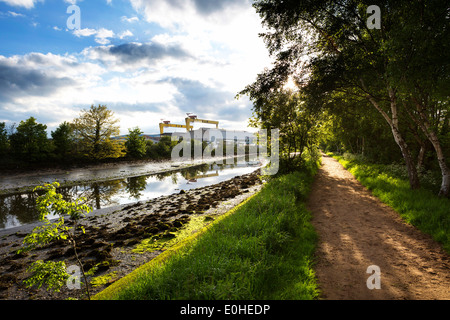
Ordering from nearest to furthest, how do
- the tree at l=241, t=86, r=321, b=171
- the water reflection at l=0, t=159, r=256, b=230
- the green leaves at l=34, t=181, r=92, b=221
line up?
the green leaves at l=34, t=181, r=92, b=221 → the water reflection at l=0, t=159, r=256, b=230 → the tree at l=241, t=86, r=321, b=171

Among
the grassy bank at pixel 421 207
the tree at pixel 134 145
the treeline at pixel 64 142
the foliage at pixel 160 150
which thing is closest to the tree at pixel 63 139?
the treeline at pixel 64 142

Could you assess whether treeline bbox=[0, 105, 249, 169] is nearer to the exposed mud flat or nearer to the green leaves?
the exposed mud flat

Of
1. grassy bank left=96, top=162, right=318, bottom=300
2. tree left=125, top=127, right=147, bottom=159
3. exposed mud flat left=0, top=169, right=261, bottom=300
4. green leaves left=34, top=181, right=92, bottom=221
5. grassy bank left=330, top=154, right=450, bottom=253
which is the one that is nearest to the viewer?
grassy bank left=96, top=162, right=318, bottom=300

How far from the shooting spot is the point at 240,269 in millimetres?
3615

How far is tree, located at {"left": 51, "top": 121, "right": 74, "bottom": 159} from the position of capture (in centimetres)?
2880

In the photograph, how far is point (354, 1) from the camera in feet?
25.2

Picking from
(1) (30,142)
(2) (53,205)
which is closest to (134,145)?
(1) (30,142)

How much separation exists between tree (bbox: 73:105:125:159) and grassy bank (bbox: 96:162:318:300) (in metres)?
31.0

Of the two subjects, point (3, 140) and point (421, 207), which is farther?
point (3, 140)

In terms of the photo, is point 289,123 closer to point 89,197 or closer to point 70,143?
point 89,197

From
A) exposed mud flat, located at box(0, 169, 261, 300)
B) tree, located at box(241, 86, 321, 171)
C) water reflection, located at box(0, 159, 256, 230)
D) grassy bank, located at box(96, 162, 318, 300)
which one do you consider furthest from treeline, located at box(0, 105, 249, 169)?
grassy bank, located at box(96, 162, 318, 300)

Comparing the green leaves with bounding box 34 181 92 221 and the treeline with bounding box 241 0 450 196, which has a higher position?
the treeline with bounding box 241 0 450 196

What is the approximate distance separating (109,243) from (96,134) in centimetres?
2946
